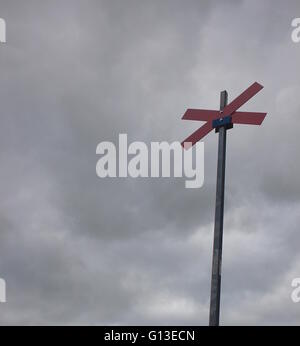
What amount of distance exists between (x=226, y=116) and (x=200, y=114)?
50.4 inches

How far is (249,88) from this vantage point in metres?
19.5

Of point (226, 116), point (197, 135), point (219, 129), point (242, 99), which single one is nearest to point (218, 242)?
point (219, 129)

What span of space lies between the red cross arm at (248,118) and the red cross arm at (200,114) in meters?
0.73

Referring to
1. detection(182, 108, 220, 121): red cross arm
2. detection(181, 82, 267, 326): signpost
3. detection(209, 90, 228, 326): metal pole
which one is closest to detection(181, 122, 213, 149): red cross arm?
detection(181, 82, 267, 326): signpost

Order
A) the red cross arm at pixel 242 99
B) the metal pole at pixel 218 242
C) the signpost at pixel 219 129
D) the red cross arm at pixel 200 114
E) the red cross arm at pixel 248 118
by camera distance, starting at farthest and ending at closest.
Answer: the red cross arm at pixel 200 114
the red cross arm at pixel 242 99
the red cross arm at pixel 248 118
the signpost at pixel 219 129
the metal pole at pixel 218 242

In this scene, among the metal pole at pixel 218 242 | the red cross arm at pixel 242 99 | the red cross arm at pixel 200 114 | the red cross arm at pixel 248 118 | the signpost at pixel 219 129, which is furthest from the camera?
the red cross arm at pixel 200 114

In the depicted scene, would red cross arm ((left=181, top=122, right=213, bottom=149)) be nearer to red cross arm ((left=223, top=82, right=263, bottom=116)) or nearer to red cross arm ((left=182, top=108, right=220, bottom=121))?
red cross arm ((left=182, top=108, right=220, bottom=121))

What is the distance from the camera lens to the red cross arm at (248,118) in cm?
1917

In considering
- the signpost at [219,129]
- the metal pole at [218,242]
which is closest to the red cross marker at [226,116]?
the signpost at [219,129]

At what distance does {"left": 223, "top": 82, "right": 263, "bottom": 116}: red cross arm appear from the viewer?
19.3 meters

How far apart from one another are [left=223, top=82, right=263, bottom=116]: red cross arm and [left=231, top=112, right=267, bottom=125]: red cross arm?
0.25 metres

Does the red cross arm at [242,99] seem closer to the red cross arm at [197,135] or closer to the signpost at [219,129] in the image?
the signpost at [219,129]
